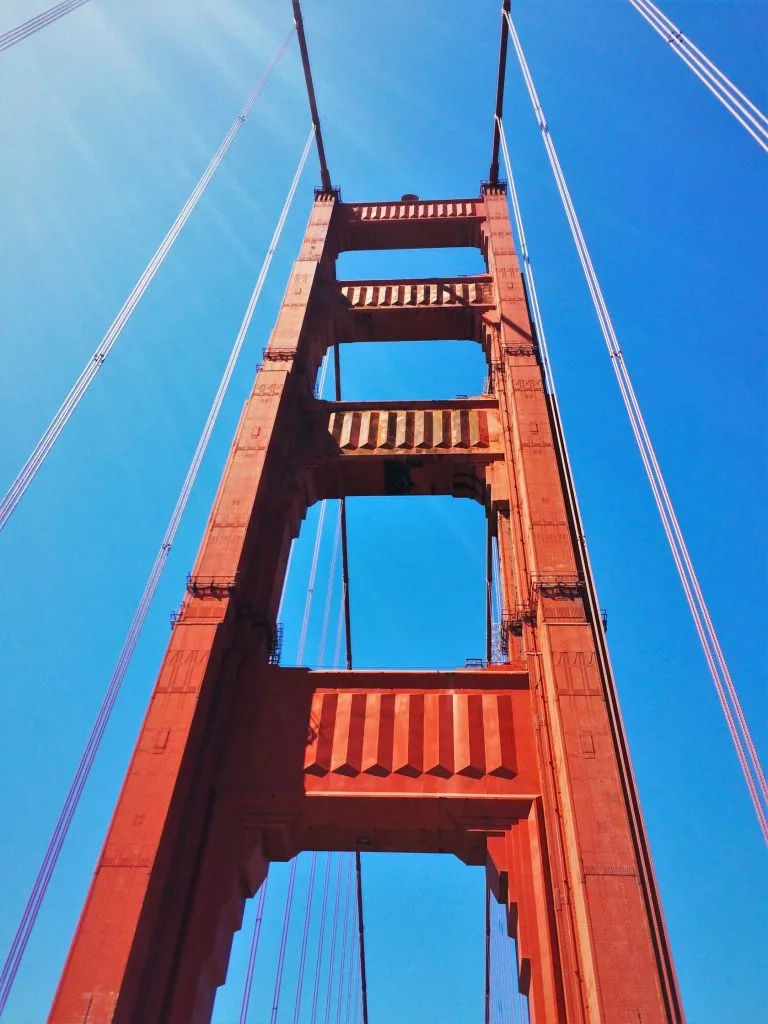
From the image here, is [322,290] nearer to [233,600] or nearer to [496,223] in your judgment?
[496,223]

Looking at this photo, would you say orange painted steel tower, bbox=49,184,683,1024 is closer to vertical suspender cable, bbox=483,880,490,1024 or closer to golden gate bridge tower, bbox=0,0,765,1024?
golden gate bridge tower, bbox=0,0,765,1024

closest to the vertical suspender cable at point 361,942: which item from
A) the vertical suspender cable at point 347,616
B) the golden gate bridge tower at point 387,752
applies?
the vertical suspender cable at point 347,616

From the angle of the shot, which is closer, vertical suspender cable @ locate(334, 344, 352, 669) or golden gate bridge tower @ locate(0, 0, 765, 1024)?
golden gate bridge tower @ locate(0, 0, 765, 1024)

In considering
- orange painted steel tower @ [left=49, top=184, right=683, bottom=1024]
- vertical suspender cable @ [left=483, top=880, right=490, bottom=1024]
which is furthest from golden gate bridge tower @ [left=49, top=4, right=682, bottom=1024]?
vertical suspender cable @ [left=483, top=880, right=490, bottom=1024]

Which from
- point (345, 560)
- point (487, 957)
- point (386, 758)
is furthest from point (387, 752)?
point (487, 957)

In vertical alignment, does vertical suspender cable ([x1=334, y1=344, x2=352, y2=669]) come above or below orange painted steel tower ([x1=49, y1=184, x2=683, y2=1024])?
above

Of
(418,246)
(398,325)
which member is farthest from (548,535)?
(418,246)

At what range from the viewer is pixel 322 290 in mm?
23359

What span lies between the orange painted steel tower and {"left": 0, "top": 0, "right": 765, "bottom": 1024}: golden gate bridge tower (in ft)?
0.13

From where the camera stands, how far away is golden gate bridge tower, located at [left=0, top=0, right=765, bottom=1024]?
8758mm

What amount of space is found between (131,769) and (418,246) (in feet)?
82.0

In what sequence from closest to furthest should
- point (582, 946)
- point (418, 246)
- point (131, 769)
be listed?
point (582, 946) → point (131, 769) → point (418, 246)

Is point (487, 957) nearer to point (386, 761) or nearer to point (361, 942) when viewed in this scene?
point (361, 942)

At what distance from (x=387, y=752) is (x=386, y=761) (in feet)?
0.57
